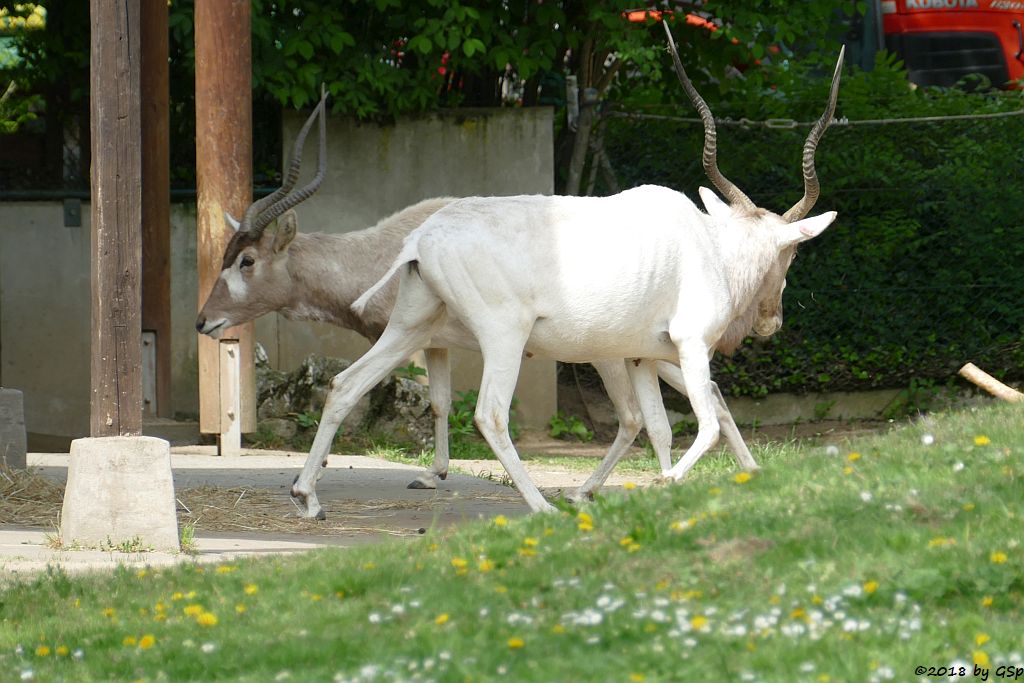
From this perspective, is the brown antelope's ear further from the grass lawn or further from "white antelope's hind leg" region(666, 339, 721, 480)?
the grass lawn

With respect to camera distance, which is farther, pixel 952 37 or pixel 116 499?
pixel 952 37

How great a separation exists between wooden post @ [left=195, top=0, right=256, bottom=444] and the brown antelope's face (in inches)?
50.3

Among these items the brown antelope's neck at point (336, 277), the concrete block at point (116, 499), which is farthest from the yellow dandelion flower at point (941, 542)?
the brown antelope's neck at point (336, 277)

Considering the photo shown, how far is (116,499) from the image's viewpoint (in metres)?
6.32

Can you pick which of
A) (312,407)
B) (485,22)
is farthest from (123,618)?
(485,22)

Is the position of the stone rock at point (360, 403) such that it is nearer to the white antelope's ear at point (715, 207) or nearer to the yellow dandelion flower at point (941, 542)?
the white antelope's ear at point (715, 207)

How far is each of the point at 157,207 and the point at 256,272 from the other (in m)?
2.46

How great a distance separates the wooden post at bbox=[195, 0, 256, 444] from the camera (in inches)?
392

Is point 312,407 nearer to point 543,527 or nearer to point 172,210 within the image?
point 172,210

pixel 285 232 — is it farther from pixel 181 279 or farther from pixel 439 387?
pixel 181 279

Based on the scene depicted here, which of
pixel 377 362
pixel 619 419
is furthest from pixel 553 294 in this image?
pixel 619 419

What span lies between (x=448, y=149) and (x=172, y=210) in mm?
2143

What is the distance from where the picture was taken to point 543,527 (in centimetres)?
534

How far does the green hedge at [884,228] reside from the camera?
1246 cm
